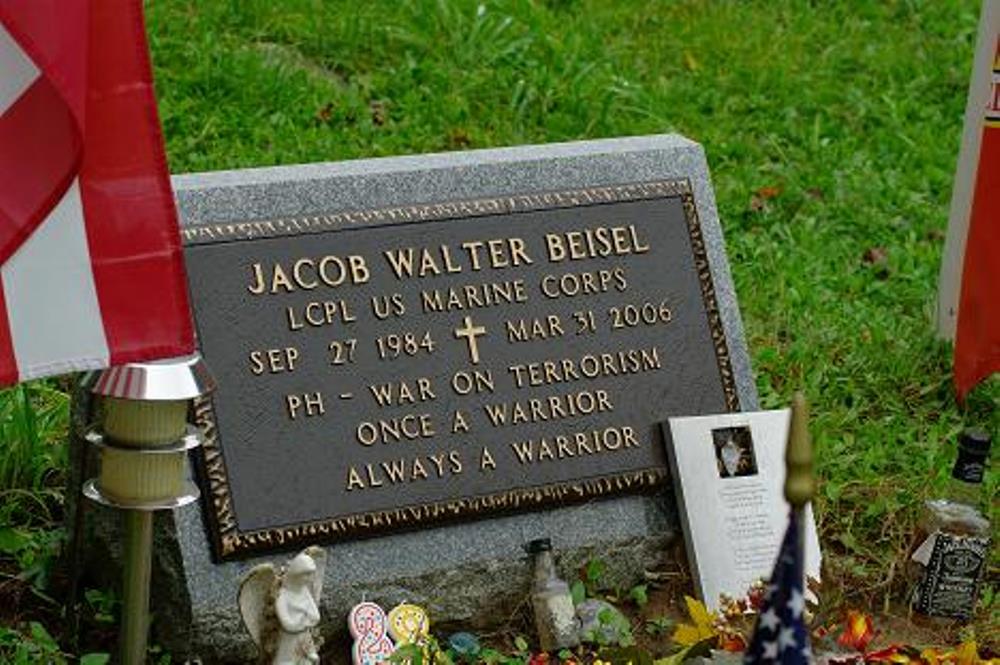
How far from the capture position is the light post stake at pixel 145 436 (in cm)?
339

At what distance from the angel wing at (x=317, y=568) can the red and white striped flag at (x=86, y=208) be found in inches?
22.6

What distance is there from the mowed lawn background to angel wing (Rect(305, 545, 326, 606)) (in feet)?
4.07

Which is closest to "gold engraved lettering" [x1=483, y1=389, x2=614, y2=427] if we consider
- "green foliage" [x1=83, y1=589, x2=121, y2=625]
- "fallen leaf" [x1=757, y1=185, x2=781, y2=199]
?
"green foliage" [x1=83, y1=589, x2=121, y2=625]

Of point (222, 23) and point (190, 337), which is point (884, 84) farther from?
point (190, 337)

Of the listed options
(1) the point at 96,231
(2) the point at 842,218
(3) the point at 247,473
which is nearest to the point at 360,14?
(2) the point at 842,218

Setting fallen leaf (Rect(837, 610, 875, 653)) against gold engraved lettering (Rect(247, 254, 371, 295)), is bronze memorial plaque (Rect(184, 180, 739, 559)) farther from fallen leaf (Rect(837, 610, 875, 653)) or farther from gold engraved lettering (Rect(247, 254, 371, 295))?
fallen leaf (Rect(837, 610, 875, 653))

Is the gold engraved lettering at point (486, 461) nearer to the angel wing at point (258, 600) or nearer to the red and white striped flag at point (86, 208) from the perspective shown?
the angel wing at point (258, 600)

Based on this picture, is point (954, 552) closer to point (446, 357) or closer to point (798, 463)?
point (446, 357)

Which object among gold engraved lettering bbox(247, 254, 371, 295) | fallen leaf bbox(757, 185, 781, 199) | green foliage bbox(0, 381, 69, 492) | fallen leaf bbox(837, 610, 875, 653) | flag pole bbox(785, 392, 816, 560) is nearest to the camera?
flag pole bbox(785, 392, 816, 560)

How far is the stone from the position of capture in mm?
3898

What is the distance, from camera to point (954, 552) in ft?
14.2

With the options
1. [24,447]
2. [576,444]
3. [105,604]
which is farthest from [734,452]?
[24,447]

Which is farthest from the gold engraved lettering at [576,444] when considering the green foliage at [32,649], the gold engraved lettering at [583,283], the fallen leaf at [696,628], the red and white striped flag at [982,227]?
the red and white striped flag at [982,227]

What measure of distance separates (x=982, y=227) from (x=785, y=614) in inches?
127
